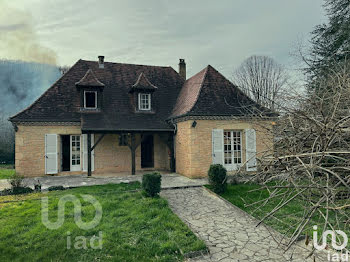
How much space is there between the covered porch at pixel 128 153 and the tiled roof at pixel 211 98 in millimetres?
2226

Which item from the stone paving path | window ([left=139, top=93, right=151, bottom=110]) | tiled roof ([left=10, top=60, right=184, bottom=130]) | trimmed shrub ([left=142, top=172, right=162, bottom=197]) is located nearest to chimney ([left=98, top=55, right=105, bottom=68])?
tiled roof ([left=10, top=60, right=184, bottom=130])

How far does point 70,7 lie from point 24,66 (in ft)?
125

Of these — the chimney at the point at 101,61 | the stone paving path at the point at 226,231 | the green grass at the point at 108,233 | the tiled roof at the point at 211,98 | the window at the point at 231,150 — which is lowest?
the stone paving path at the point at 226,231

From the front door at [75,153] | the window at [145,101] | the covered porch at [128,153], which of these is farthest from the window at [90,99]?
the window at [145,101]

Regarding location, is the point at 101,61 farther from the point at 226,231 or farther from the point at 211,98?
the point at 226,231

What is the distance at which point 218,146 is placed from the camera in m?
11.9

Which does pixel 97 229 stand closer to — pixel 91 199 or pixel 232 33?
pixel 91 199

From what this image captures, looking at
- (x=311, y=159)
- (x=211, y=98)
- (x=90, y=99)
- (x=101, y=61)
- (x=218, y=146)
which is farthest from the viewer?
(x=101, y=61)

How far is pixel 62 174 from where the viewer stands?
12773mm

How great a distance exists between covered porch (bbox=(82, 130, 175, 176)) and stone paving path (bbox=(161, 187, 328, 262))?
16.0ft

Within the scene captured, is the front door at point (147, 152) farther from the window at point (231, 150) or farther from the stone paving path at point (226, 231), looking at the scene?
the stone paving path at point (226, 231)

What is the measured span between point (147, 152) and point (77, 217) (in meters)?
9.03

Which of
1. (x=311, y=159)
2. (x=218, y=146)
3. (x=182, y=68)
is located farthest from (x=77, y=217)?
(x=182, y=68)

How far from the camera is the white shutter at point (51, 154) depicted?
1232 cm
